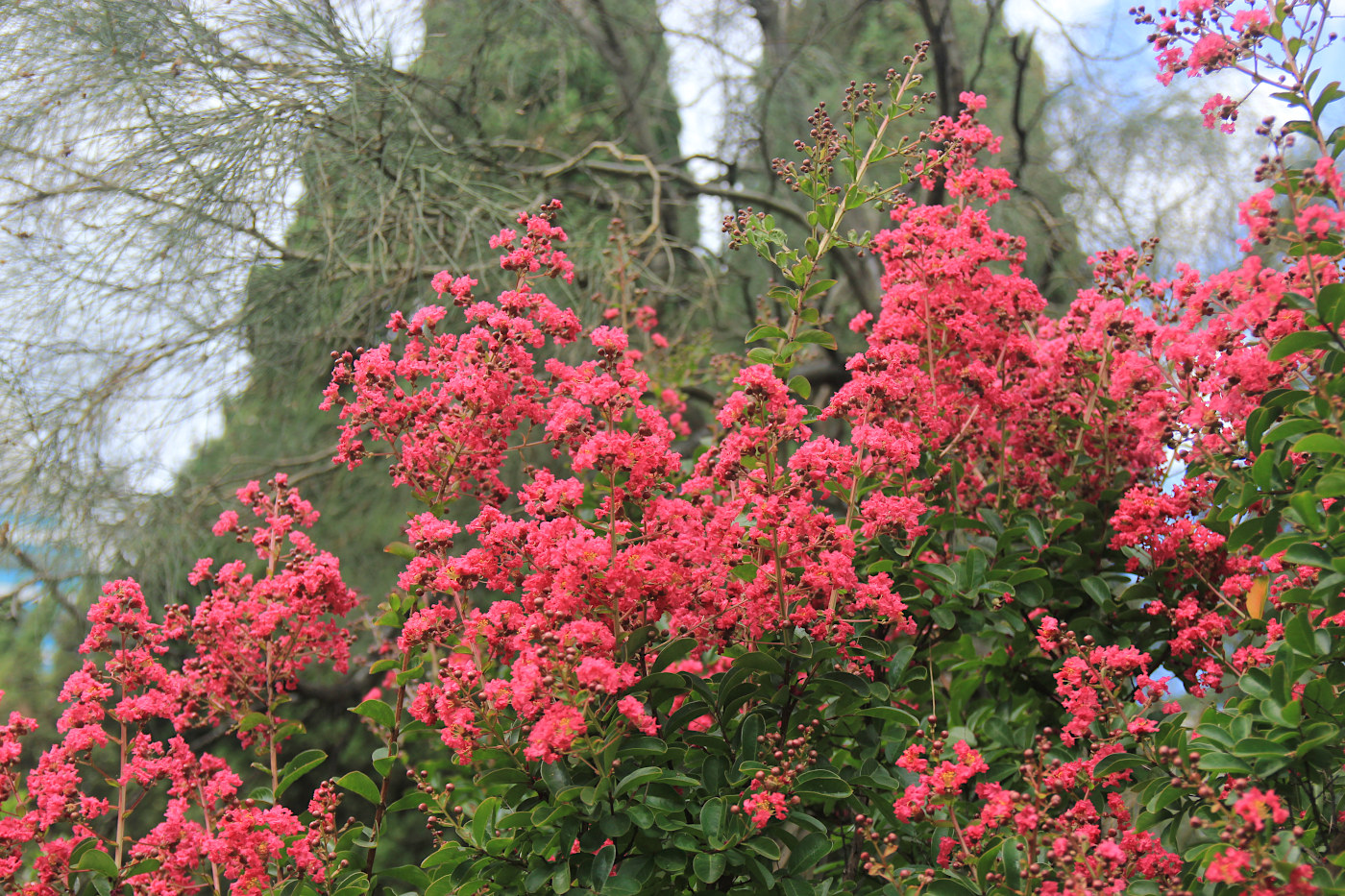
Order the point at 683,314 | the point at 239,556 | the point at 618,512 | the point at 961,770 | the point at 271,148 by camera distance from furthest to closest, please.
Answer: the point at 683,314 < the point at 239,556 < the point at 271,148 < the point at 618,512 < the point at 961,770

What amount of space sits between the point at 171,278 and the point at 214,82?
1.91 feet

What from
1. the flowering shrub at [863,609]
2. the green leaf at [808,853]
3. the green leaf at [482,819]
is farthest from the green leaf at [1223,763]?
the green leaf at [482,819]

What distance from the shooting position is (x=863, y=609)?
1.66m

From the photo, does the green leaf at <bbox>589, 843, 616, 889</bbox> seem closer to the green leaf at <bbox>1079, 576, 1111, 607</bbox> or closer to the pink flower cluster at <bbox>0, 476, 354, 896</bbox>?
the pink flower cluster at <bbox>0, 476, 354, 896</bbox>

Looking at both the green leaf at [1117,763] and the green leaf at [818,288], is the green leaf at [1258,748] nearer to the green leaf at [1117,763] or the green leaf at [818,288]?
the green leaf at [1117,763]

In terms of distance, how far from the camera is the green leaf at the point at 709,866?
1323 mm

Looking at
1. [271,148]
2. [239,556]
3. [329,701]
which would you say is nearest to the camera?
[271,148]

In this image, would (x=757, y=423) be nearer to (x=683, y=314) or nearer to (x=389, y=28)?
(x=389, y=28)

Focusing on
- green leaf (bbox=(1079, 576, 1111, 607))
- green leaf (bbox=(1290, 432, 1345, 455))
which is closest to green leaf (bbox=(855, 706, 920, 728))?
green leaf (bbox=(1079, 576, 1111, 607))

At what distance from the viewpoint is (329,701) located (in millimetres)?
4105

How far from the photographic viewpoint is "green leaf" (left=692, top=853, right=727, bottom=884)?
132cm

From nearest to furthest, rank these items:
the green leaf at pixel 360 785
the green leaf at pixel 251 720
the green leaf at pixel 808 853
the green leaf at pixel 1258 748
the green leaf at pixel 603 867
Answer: the green leaf at pixel 1258 748 < the green leaf at pixel 603 867 < the green leaf at pixel 808 853 < the green leaf at pixel 360 785 < the green leaf at pixel 251 720

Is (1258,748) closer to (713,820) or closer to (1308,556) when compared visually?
(1308,556)

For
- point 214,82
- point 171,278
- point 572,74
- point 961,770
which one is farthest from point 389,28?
point 961,770
